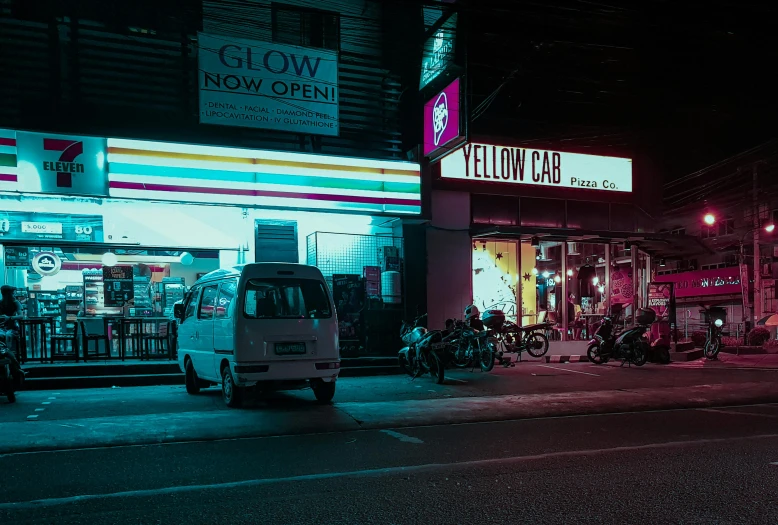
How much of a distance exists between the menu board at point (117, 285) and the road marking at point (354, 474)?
1037 centimetres

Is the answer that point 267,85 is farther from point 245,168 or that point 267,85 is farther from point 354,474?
point 354,474

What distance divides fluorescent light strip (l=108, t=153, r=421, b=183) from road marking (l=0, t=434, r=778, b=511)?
32.5 ft

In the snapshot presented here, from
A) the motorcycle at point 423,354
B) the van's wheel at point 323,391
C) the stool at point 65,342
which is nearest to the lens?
the van's wheel at point 323,391

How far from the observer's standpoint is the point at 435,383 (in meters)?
12.9

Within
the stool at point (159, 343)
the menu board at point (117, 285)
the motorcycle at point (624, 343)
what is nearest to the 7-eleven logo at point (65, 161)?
the menu board at point (117, 285)

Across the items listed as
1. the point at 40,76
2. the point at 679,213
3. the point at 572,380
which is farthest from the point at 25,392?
the point at 679,213

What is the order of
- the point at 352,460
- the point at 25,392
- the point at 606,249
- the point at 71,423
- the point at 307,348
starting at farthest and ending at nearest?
1. the point at 606,249
2. the point at 25,392
3. the point at 307,348
4. the point at 71,423
5. the point at 352,460

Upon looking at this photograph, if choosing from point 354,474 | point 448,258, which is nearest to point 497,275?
point 448,258

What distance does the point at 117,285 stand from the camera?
1495 cm

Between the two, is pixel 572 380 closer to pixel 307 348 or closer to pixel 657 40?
pixel 307 348

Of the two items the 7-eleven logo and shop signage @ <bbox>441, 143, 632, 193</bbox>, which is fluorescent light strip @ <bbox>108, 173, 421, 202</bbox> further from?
shop signage @ <bbox>441, 143, 632, 193</bbox>

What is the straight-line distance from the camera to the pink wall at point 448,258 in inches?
677

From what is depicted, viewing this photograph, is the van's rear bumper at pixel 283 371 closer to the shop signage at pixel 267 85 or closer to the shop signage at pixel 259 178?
the shop signage at pixel 259 178

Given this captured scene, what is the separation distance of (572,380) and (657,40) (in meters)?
8.35
